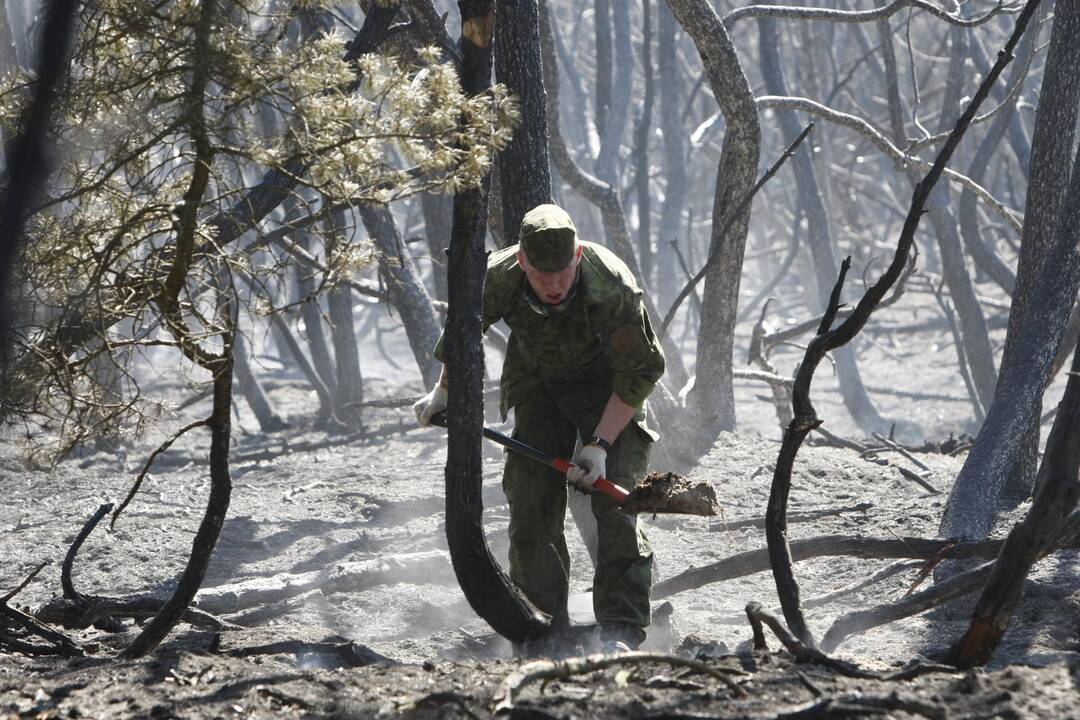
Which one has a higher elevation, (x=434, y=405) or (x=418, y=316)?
→ (x=418, y=316)

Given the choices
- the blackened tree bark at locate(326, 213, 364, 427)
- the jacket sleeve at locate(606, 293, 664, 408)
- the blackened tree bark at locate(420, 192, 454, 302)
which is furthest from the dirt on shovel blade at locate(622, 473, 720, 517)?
the blackened tree bark at locate(326, 213, 364, 427)

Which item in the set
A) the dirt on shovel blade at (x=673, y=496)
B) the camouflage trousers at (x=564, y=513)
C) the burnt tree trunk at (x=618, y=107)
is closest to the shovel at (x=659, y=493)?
the dirt on shovel blade at (x=673, y=496)

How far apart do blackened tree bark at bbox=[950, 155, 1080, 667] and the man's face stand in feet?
5.27

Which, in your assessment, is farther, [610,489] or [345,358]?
[345,358]

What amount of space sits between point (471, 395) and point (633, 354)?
70 centimetres

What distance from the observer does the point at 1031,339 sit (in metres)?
5.12

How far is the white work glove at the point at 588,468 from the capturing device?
3997 mm

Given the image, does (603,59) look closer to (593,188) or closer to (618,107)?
(618,107)

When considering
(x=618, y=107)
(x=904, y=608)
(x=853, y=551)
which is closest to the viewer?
Answer: (x=904, y=608)

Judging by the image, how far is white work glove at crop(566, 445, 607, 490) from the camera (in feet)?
13.1

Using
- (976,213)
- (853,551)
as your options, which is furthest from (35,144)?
(976,213)

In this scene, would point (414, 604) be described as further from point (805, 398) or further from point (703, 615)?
point (805, 398)

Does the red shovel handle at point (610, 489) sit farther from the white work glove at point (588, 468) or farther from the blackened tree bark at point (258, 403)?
the blackened tree bark at point (258, 403)

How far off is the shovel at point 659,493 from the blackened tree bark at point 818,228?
898 cm
